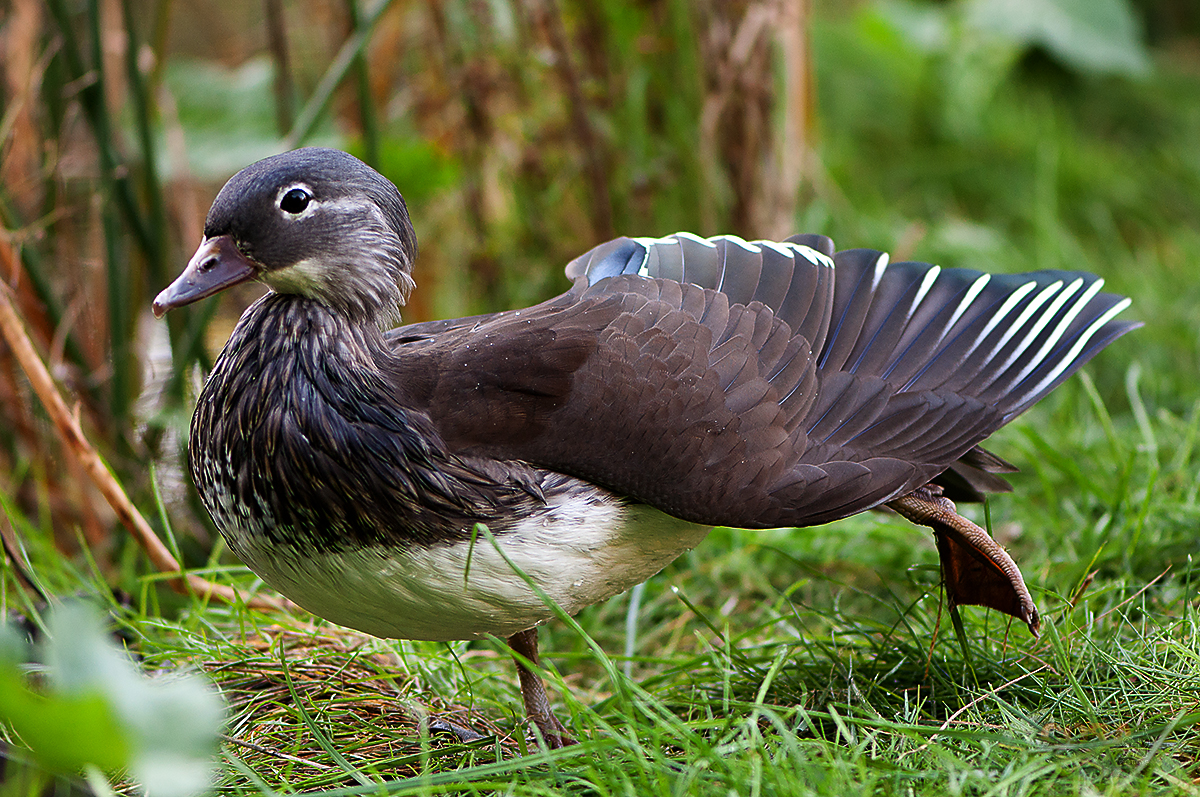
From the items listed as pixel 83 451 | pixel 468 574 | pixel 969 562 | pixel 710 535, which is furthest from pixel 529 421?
pixel 710 535

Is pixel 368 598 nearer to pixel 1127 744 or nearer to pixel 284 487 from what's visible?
pixel 284 487

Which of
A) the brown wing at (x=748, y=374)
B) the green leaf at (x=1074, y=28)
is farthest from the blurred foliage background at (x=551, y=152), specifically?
the brown wing at (x=748, y=374)

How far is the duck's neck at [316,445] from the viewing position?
198cm

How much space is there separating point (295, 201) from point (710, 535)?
1.70 meters

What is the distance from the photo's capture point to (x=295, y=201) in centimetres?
204

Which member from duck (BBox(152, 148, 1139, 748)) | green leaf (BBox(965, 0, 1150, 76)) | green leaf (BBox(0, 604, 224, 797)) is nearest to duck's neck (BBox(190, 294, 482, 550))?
duck (BBox(152, 148, 1139, 748))

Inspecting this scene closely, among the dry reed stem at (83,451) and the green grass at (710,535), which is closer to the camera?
the green grass at (710,535)

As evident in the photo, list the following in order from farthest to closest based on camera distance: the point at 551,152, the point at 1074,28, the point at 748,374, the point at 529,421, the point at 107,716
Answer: the point at 1074,28 < the point at 551,152 < the point at 748,374 < the point at 529,421 < the point at 107,716

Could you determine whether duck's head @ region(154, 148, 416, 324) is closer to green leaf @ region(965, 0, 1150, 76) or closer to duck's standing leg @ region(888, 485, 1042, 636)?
duck's standing leg @ region(888, 485, 1042, 636)

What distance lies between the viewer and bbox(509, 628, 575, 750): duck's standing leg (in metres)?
2.29

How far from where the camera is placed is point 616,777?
6.32 feet

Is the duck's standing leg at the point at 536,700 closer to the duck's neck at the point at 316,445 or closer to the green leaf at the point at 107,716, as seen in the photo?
the duck's neck at the point at 316,445

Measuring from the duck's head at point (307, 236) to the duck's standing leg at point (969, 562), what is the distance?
1136mm

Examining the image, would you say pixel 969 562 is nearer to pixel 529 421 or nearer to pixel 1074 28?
pixel 529 421
